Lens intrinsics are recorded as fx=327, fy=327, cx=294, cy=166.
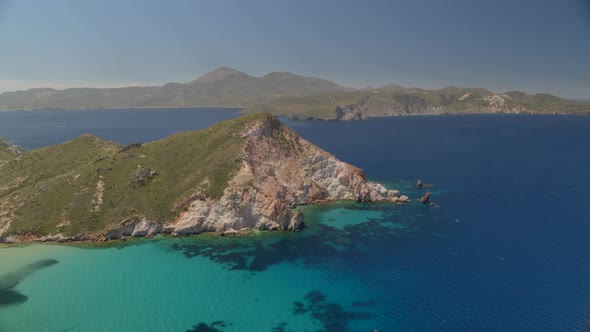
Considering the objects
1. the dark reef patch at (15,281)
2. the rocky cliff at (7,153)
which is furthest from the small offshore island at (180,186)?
the rocky cliff at (7,153)

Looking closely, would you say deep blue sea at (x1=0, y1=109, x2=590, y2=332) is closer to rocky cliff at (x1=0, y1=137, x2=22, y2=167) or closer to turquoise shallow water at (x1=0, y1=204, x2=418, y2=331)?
turquoise shallow water at (x1=0, y1=204, x2=418, y2=331)

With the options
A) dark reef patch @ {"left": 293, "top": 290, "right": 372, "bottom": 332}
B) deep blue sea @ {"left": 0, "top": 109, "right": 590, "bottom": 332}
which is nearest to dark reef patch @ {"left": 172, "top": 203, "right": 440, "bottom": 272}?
deep blue sea @ {"left": 0, "top": 109, "right": 590, "bottom": 332}

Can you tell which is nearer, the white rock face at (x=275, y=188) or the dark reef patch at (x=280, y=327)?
the dark reef patch at (x=280, y=327)

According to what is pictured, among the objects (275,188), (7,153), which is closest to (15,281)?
(275,188)

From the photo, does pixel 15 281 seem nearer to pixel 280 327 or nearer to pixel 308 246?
pixel 280 327

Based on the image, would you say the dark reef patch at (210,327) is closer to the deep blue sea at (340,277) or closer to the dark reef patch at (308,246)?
the deep blue sea at (340,277)

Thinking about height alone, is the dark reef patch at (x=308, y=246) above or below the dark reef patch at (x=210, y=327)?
above
